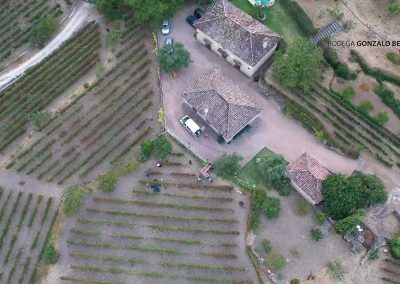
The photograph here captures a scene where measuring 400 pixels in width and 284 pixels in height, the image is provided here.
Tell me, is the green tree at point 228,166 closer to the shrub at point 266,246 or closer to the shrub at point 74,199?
the shrub at point 266,246

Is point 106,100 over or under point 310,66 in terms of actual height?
over

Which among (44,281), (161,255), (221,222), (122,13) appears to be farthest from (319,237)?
(122,13)

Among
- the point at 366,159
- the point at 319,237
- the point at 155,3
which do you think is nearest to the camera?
the point at 319,237

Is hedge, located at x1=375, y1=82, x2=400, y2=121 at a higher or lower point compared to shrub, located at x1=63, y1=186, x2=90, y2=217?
lower

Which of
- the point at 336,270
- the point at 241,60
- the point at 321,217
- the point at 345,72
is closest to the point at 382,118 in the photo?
the point at 345,72

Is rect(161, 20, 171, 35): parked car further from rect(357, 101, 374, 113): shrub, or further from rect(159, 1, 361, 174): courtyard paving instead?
rect(357, 101, 374, 113): shrub

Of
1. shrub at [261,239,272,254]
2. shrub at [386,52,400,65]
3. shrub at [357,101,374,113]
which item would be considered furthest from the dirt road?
shrub at [386,52,400,65]

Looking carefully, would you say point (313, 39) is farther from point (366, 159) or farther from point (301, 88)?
point (366, 159)
